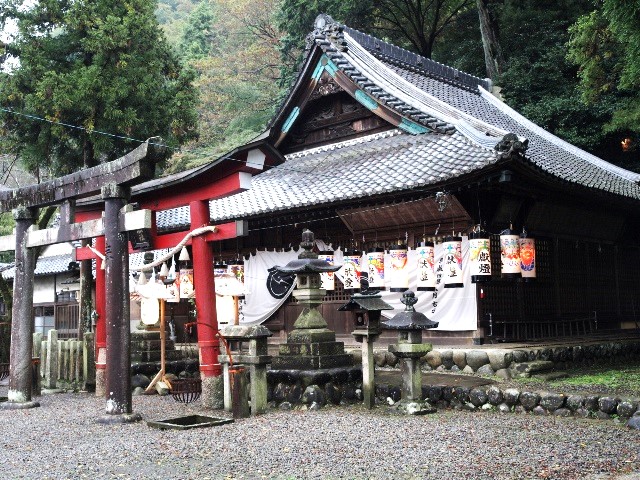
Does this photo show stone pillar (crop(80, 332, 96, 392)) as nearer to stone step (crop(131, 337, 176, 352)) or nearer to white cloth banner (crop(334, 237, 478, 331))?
stone step (crop(131, 337, 176, 352))

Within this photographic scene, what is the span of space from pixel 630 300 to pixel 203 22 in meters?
44.2

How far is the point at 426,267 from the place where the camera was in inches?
522

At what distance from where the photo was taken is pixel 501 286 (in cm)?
1421

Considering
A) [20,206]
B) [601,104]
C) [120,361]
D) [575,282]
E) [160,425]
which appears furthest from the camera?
[601,104]

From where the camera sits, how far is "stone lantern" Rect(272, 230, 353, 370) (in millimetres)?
11180

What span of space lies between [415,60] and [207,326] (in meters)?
14.1

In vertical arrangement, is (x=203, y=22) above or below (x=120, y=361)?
above

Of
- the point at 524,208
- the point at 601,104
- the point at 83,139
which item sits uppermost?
the point at 601,104

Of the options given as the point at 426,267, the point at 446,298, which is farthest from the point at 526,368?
the point at 426,267

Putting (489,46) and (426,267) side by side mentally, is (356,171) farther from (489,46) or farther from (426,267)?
(489,46)

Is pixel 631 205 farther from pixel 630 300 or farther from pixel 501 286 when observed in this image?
pixel 501 286

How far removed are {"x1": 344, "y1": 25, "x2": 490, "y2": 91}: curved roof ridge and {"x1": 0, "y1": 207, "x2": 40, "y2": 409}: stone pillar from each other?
39.2 feet

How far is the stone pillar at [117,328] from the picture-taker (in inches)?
389

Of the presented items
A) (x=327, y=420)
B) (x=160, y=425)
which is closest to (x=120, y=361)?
(x=160, y=425)
